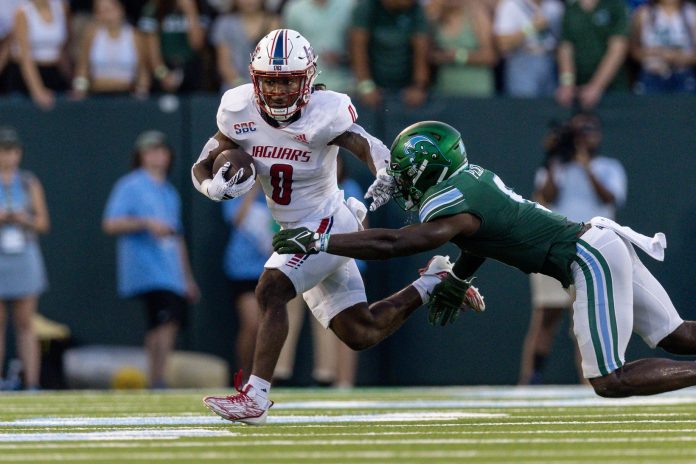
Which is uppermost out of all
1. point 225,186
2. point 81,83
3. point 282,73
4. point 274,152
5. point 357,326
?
point 282,73

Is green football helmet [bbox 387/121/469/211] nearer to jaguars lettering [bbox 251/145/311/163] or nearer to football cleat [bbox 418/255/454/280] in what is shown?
jaguars lettering [bbox 251/145/311/163]

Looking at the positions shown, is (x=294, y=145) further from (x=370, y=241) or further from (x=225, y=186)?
(x=370, y=241)

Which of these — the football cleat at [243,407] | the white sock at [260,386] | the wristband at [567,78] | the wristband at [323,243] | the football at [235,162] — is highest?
the wristband at [567,78]

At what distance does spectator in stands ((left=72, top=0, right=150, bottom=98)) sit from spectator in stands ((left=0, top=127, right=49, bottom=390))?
876mm


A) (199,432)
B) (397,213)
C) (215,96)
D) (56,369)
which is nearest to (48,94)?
(215,96)

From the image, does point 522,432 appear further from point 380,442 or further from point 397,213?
point 397,213

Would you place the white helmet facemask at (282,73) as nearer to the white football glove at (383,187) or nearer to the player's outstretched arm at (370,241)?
the white football glove at (383,187)

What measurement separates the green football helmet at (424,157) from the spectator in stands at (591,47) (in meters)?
4.99

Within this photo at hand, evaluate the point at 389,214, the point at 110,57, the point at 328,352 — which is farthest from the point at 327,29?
the point at 328,352

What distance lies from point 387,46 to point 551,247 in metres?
5.04

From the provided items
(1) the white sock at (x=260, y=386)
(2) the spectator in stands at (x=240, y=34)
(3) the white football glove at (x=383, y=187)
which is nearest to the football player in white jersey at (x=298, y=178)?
(1) the white sock at (x=260, y=386)

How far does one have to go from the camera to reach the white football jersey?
251 inches

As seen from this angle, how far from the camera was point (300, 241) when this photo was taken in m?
5.44

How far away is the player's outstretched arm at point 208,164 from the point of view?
616 centimetres
